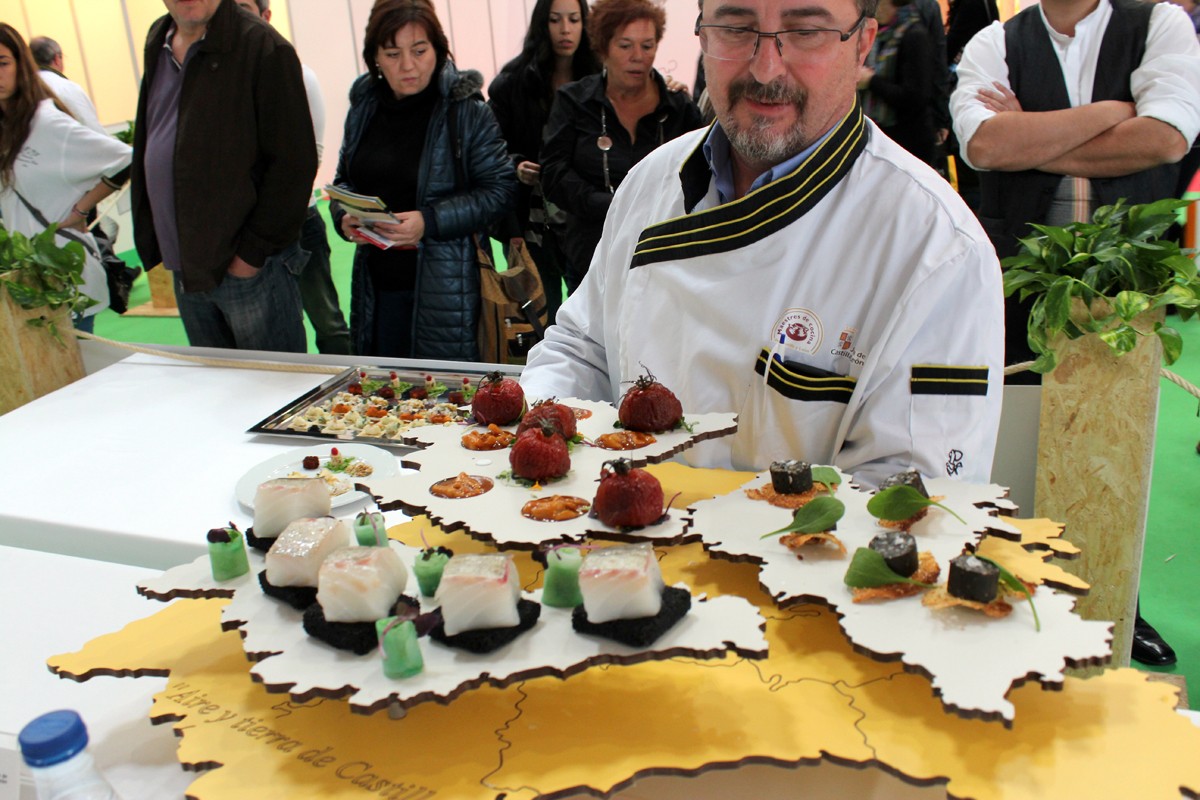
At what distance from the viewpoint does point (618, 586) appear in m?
0.96

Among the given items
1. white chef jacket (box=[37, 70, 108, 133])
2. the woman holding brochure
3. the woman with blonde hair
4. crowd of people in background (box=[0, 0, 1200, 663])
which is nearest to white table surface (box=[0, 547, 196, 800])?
crowd of people in background (box=[0, 0, 1200, 663])

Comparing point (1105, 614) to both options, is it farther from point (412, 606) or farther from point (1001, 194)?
point (412, 606)

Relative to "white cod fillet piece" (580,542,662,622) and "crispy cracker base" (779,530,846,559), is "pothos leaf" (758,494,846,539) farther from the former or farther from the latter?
"white cod fillet piece" (580,542,662,622)

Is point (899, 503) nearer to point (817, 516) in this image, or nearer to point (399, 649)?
point (817, 516)

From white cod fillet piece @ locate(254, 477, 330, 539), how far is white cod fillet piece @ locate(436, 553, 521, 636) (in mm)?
323

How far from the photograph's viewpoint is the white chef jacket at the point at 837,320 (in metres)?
1.42

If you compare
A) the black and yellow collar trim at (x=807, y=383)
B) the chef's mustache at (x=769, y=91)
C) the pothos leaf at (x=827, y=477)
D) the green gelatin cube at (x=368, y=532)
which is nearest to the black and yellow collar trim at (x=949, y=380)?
the black and yellow collar trim at (x=807, y=383)

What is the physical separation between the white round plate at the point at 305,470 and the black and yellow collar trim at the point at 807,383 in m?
0.74

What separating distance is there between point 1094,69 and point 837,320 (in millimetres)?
1528

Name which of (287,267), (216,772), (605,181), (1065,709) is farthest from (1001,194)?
(216,772)

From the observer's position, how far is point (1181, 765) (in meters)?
0.88

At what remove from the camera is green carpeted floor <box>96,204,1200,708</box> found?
2566mm

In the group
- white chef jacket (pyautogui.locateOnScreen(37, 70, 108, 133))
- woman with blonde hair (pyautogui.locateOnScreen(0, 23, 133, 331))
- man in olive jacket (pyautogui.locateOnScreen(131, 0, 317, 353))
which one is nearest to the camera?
man in olive jacket (pyautogui.locateOnScreen(131, 0, 317, 353))

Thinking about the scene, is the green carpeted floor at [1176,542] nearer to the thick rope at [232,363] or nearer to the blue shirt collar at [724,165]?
the thick rope at [232,363]
